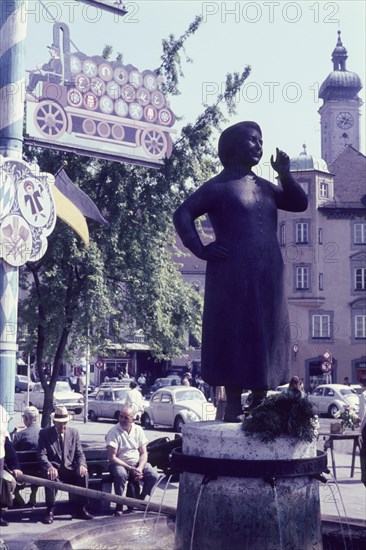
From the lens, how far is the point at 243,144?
219 inches

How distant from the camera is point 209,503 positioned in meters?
4.84

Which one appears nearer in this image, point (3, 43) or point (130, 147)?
point (3, 43)

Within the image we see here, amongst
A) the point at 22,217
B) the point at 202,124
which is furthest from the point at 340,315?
the point at 22,217

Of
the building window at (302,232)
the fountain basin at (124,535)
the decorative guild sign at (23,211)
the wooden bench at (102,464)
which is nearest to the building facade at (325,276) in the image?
the building window at (302,232)

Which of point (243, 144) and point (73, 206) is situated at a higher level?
point (73, 206)

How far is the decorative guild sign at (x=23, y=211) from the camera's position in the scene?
12047mm

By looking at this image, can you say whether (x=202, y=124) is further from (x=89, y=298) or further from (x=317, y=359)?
(x=317, y=359)

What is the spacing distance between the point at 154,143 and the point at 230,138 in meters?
12.5

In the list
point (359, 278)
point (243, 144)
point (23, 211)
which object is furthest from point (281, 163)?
point (359, 278)

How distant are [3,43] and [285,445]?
910 centimetres

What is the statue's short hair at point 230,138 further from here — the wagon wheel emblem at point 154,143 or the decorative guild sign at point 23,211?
the wagon wheel emblem at point 154,143

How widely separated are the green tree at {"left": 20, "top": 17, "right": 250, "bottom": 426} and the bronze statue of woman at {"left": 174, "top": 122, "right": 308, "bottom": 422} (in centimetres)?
1187

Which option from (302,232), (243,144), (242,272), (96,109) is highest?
(302,232)

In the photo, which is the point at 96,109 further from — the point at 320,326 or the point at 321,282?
the point at 320,326
